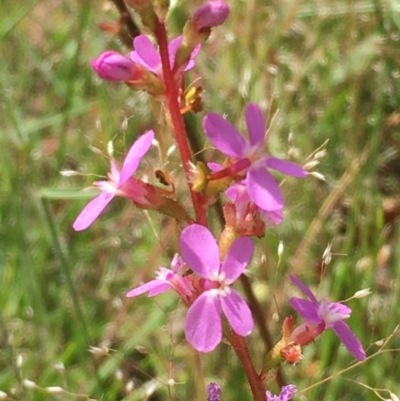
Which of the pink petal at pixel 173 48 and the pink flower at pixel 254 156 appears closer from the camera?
the pink flower at pixel 254 156

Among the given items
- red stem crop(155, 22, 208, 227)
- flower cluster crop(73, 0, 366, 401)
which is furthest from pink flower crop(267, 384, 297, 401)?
red stem crop(155, 22, 208, 227)

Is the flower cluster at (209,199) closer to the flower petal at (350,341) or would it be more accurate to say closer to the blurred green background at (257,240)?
the flower petal at (350,341)

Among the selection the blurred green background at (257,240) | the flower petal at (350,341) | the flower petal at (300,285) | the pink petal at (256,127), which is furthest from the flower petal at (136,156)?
the blurred green background at (257,240)

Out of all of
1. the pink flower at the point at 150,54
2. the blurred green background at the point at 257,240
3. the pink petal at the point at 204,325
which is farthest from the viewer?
the blurred green background at the point at 257,240

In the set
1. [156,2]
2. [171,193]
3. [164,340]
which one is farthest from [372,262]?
[156,2]

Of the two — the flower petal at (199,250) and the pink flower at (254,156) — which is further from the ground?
the pink flower at (254,156)

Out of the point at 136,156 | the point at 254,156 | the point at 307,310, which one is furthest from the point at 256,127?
the point at 307,310

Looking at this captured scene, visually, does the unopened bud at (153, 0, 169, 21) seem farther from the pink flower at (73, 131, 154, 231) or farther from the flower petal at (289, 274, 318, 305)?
the flower petal at (289, 274, 318, 305)
